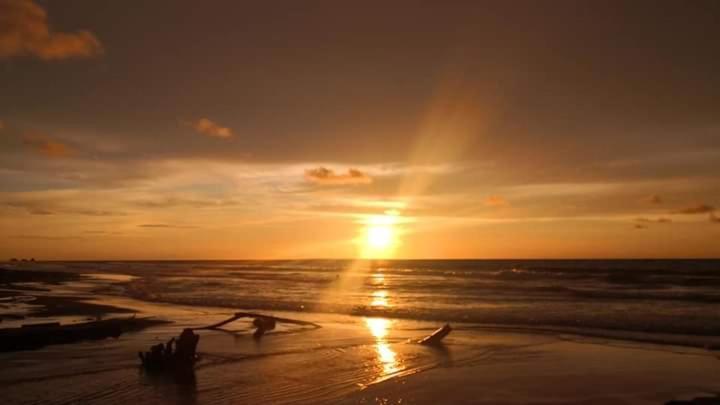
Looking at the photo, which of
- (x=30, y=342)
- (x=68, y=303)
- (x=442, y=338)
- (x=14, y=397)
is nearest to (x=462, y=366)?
(x=442, y=338)

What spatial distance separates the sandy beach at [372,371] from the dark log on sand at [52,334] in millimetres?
524

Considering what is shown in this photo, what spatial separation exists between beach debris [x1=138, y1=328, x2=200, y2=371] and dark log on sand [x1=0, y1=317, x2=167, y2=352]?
16.4ft

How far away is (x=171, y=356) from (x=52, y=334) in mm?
5883

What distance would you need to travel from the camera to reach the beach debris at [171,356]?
1262 cm

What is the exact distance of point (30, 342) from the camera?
1561cm

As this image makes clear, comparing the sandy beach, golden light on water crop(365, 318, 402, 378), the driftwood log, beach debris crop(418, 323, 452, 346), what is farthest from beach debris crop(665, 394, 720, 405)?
the driftwood log

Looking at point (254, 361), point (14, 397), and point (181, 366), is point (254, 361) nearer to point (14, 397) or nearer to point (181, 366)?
point (181, 366)

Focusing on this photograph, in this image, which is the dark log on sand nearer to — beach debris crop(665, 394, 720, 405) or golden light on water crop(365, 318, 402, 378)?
golden light on water crop(365, 318, 402, 378)

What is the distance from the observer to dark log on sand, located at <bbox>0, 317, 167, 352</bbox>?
603 inches

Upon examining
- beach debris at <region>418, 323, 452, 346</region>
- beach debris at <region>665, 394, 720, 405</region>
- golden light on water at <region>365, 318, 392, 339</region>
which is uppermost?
beach debris at <region>418, 323, 452, 346</region>

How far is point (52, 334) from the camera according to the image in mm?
16188

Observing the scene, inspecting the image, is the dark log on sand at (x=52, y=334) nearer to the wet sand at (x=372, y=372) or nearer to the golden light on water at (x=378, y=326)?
the wet sand at (x=372, y=372)

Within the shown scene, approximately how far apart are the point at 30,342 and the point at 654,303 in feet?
97.9

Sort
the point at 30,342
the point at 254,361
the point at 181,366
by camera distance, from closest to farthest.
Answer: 1. the point at 181,366
2. the point at 254,361
3. the point at 30,342
